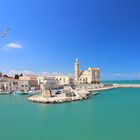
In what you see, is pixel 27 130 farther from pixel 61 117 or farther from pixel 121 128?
pixel 121 128

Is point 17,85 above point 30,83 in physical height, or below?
below

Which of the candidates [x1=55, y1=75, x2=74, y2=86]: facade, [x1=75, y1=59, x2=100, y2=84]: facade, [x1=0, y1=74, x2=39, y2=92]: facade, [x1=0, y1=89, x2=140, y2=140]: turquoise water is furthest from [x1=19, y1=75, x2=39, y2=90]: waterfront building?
[x1=0, y1=89, x2=140, y2=140]: turquoise water

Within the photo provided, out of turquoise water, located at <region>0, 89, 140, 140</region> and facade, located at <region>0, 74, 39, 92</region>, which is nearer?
turquoise water, located at <region>0, 89, 140, 140</region>

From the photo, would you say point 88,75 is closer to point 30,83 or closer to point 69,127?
point 30,83

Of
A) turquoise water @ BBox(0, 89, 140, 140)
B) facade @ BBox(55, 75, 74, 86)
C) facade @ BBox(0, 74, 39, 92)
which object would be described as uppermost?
facade @ BBox(55, 75, 74, 86)

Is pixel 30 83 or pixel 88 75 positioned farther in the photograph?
pixel 88 75

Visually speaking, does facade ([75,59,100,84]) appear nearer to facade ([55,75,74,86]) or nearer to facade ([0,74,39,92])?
facade ([55,75,74,86])

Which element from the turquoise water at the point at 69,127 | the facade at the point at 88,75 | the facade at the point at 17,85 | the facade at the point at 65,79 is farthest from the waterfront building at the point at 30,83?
the turquoise water at the point at 69,127

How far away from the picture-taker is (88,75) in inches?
2414

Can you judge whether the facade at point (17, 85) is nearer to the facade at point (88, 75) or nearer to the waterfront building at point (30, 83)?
the waterfront building at point (30, 83)

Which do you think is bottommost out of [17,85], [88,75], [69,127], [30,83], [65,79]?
[69,127]

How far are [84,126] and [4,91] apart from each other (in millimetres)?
31177

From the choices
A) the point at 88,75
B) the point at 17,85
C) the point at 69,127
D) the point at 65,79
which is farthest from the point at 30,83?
the point at 69,127

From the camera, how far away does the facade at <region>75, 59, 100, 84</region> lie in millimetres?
60769
